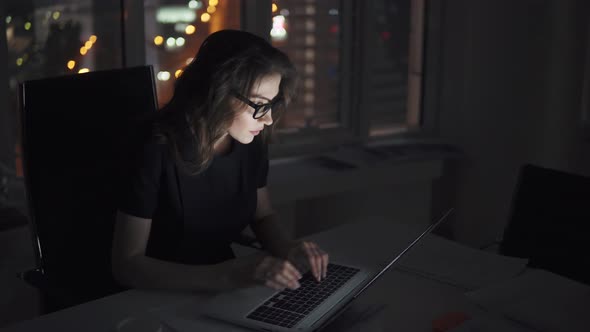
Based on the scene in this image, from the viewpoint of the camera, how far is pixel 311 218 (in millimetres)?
3273

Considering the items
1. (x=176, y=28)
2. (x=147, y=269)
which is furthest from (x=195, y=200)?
(x=176, y=28)

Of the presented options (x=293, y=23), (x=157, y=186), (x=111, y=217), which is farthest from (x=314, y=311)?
(x=293, y=23)

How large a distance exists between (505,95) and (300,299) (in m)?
2.35

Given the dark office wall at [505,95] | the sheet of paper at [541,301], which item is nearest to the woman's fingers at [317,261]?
the sheet of paper at [541,301]

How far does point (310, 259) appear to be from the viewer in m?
1.45

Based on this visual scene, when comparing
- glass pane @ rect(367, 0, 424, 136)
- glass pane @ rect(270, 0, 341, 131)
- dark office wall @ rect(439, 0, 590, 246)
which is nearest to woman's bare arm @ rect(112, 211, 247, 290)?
glass pane @ rect(270, 0, 341, 131)

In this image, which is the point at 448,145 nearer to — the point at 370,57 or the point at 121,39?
the point at 370,57

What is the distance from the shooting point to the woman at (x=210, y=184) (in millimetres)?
1457

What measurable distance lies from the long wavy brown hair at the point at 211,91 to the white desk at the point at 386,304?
39 cm

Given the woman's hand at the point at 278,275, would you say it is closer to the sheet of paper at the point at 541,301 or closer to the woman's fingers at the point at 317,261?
the woman's fingers at the point at 317,261

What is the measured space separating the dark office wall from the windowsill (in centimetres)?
19

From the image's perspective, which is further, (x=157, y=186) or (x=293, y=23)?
(x=293, y=23)

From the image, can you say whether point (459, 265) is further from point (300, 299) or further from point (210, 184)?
point (210, 184)

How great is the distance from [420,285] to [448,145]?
6.90 ft
